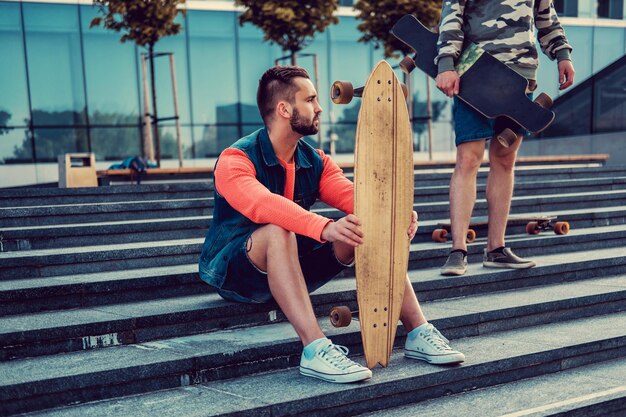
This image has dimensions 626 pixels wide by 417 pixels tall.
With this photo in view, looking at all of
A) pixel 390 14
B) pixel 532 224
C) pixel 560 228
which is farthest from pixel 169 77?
pixel 560 228

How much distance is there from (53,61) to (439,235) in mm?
14093

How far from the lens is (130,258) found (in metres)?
4.27

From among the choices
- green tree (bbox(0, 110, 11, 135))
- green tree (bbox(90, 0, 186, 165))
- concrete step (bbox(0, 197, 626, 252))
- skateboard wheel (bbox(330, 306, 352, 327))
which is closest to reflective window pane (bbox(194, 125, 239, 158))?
green tree (bbox(0, 110, 11, 135))

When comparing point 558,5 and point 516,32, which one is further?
point 558,5

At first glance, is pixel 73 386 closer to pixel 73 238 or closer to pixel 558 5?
pixel 73 238

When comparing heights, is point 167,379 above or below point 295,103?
below

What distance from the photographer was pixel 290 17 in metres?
11.1

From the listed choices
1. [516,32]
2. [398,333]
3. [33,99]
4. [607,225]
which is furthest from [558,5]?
[398,333]

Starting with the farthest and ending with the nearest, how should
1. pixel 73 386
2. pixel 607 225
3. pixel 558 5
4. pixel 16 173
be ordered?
pixel 558 5, pixel 16 173, pixel 607 225, pixel 73 386

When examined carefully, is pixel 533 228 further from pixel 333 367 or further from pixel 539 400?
pixel 333 367

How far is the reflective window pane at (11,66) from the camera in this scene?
1634cm

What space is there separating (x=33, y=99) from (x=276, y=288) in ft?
50.6

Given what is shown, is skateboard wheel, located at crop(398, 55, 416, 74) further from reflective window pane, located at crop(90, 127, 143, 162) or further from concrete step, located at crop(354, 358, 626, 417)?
reflective window pane, located at crop(90, 127, 143, 162)

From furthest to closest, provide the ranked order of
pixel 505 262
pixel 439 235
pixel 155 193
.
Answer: pixel 155 193, pixel 439 235, pixel 505 262
